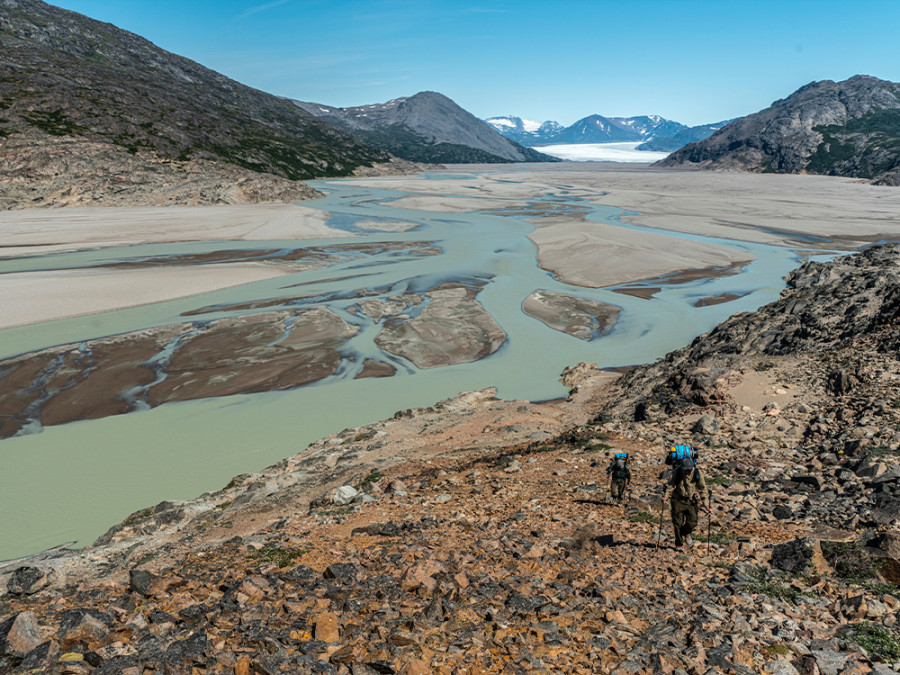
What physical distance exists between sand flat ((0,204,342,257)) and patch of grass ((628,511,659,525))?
63.6m

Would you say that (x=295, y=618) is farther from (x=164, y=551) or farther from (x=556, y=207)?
(x=556, y=207)

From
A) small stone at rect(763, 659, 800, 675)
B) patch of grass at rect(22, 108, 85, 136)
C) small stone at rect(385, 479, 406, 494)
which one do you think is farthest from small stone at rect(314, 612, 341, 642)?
patch of grass at rect(22, 108, 85, 136)

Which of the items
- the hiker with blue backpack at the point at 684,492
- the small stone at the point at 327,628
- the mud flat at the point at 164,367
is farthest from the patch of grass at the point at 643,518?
the mud flat at the point at 164,367

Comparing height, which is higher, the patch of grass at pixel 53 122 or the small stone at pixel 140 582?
the patch of grass at pixel 53 122

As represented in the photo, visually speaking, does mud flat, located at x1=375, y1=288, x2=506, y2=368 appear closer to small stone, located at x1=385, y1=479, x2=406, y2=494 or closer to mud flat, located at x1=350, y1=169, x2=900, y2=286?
mud flat, located at x1=350, y1=169, x2=900, y2=286

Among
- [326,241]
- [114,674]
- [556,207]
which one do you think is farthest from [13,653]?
[556,207]

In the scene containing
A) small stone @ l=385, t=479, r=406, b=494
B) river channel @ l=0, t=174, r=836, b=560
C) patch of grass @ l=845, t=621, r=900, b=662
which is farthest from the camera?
river channel @ l=0, t=174, r=836, b=560

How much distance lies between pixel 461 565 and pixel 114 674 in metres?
5.55

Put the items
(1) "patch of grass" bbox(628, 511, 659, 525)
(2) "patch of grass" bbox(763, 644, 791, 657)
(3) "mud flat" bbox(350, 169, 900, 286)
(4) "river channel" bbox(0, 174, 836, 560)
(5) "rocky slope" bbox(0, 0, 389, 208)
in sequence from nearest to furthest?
(2) "patch of grass" bbox(763, 644, 791, 657)
(1) "patch of grass" bbox(628, 511, 659, 525)
(4) "river channel" bbox(0, 174, 836, 560)
(3) "mud flat" bbox(350, 169, 900, 286)
(5) "rocky slope" bbox(0, 0, 389, 208)

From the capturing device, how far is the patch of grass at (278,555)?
10.2 m

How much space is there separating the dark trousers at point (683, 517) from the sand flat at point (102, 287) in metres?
41.0

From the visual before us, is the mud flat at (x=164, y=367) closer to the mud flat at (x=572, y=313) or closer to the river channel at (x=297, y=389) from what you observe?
the river channel at (x=297, y=389)

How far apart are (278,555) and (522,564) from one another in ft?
15.6

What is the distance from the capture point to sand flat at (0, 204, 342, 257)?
62109 millimetres
